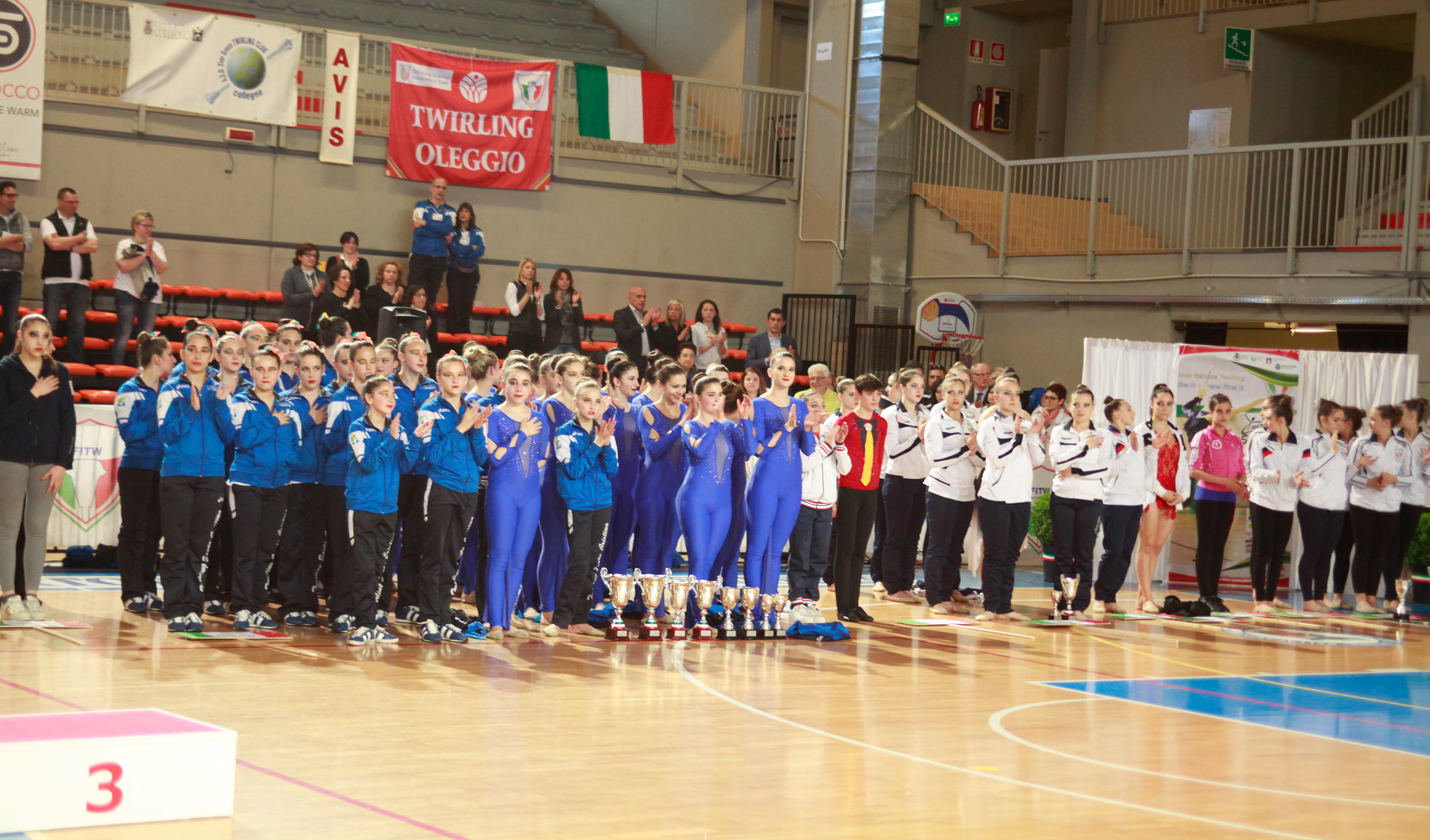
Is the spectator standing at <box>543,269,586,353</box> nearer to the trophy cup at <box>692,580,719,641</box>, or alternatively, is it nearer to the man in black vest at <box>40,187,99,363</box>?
the man in black vest at <box>40,187,99,363</box>

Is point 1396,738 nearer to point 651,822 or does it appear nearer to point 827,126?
point 651,822

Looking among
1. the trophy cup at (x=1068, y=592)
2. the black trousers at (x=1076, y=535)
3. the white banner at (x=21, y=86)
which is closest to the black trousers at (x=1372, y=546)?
the black trousers at (x=1076, y=535)

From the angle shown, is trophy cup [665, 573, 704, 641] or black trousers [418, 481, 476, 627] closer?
black trousers [418, 481, 476, 627]

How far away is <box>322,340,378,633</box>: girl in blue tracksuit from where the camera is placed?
321 inches

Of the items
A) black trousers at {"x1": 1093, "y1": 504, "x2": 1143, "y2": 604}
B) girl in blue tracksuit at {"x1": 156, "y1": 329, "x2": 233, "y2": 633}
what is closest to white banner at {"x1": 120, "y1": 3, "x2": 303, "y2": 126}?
girl in blue tracksuit at {"x1": 156, "y1": 329, "x2": 233, "y2": 633}

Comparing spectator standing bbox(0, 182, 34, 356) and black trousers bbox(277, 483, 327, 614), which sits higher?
spectator standing bbox(0, 182, 34, 356)

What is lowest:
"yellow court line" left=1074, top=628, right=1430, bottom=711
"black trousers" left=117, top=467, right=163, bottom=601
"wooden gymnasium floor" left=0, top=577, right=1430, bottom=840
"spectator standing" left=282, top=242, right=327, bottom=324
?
"yellow court line" left=1074, top=628, right=1430, bottom=711

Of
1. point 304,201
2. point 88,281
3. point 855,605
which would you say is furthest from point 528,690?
point 304,201

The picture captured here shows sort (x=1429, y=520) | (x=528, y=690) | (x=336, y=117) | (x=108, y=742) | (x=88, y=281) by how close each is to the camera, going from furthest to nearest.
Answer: (x=336, y=117), (x=88, y=281), (x=1429, y=520), (x=528, y=690), (x=108, y=742)

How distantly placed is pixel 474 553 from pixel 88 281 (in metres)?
5.73

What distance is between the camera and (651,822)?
15.4 feet

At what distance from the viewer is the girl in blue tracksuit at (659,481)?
8.98 metres

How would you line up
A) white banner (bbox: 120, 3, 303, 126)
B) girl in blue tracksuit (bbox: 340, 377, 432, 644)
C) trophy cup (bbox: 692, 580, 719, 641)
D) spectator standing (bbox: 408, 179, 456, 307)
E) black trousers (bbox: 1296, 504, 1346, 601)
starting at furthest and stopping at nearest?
spectator standing (bbox: 408, 179, 456, 307), white banner (bbox: 120, 3, 303, 126), black trousers (bbox: 1296, 504, 1346, 601), trophy cup (bbox: 692, 580, 719, 641), girl in blue tracksuit (bbox: 340, 377, 432, 644)

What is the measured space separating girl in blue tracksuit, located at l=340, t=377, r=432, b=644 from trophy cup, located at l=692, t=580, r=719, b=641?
72.6 inches
